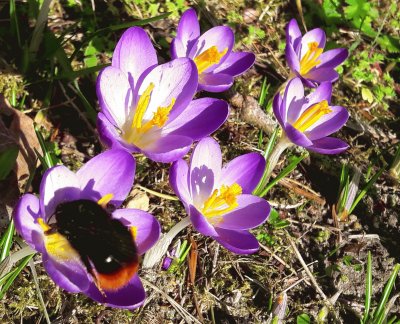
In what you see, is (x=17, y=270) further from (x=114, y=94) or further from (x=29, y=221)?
(x=114, y=94)

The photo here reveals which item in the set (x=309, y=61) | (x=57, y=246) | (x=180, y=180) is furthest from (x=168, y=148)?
(x=309, y=61)

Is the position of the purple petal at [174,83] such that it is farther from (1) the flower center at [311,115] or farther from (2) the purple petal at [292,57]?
(2) the purple petal at [292,57]

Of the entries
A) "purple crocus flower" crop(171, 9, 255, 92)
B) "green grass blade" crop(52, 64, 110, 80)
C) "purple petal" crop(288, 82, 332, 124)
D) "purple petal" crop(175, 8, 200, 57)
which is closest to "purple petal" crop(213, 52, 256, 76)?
"purple crocus flower" crop(171, 9, 255, 92)

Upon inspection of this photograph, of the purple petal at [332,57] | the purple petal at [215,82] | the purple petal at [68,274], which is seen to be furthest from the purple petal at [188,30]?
the purple petal at [68,274]

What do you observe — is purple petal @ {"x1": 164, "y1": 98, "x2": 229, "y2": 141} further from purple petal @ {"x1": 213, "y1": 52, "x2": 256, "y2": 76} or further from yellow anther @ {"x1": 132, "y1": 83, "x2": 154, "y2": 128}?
purple petal @ {"x1": 213, "y1": 52, "x2": 256, "y2": 76}

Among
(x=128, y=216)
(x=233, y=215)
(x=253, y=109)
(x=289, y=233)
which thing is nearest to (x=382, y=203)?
(x=289, y=233)

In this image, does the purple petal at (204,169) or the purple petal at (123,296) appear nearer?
the purple petal at (123,296)
